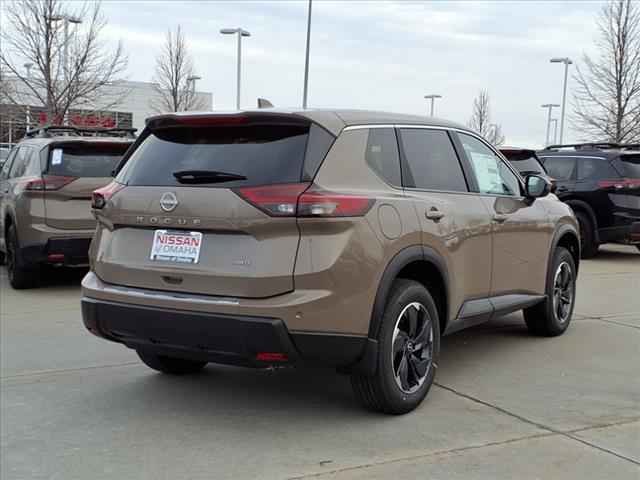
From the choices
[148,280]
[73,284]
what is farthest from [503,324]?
[73,284]

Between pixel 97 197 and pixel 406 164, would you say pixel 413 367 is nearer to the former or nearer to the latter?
pixel 406 164

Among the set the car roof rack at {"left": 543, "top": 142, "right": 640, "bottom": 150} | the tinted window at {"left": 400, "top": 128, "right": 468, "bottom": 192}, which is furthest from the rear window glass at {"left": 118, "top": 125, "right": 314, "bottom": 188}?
the car roof rack at {"left": 543, "top": 142, "right": 640, "bottom": 150}

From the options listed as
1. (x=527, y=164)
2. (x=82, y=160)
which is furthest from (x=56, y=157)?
(x=527, y=164)

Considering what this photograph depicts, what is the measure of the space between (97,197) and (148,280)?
29.5 inches

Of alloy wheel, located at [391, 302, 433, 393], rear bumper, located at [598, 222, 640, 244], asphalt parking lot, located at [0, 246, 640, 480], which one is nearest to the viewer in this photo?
asphalt parking lot, located at [0, 246, 640, 480]

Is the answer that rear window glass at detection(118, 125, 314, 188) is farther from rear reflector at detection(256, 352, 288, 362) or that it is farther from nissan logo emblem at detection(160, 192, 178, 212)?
rear reflector at detection(256, 352, 288, 362)

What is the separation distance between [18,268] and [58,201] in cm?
99

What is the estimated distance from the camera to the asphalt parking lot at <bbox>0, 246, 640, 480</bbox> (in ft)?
12.3

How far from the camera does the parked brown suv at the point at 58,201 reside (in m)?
8.67

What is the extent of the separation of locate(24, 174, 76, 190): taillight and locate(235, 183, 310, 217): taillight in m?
5.36

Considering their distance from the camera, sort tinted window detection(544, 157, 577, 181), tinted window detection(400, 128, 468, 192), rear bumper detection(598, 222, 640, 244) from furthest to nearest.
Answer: tinted window detection(544, 157, 577, 181) < rear bumper detection(598, 222, 640, 244) < tinted window detection(400, 128, 468, 192)

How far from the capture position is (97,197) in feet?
15.3

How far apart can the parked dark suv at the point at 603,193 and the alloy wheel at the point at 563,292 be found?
19.4 feet

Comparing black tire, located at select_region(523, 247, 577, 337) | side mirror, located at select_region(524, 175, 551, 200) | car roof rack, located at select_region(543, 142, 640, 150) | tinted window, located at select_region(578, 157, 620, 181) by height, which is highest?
car roof rack, located at select_region(543, 142, 640, 150)
